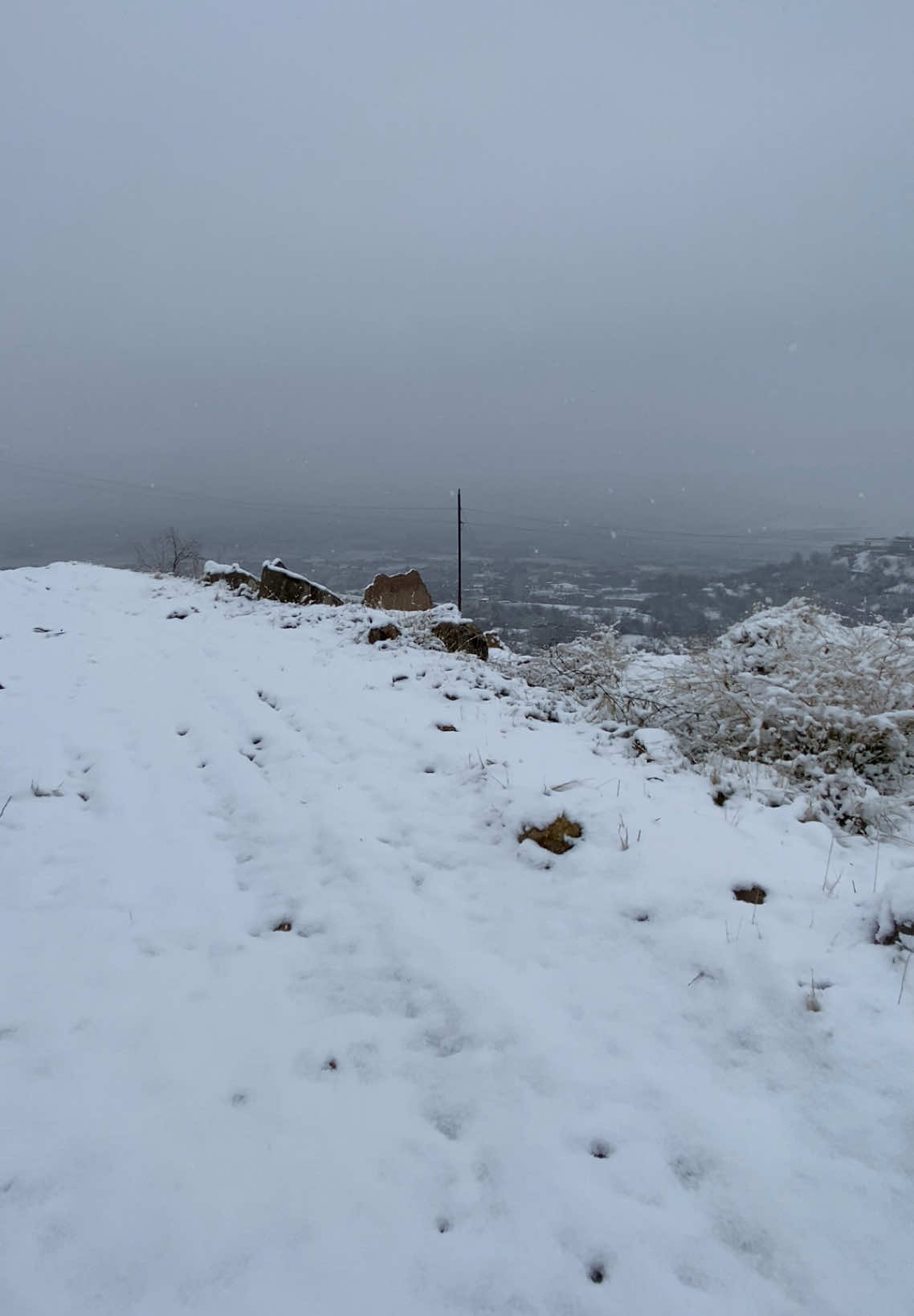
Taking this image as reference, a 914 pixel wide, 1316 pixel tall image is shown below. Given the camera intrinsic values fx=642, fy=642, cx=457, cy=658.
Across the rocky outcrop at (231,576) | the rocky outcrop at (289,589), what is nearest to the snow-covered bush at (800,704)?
the rocky outcrop at (289,589)

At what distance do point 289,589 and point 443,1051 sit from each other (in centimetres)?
1268

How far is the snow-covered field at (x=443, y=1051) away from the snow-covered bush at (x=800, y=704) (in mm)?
737

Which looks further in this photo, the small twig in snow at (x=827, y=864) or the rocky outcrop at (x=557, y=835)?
the rocky outcrop at (x=557, y=835)

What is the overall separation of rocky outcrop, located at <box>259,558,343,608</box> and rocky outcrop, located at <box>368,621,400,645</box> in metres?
4.06

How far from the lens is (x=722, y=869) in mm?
3676

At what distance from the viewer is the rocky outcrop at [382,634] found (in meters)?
9.95

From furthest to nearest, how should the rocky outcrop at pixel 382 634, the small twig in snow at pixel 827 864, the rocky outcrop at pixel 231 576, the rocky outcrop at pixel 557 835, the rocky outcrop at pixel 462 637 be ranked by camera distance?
1. the rocky outcrop at pixel 231 576
2. the rocky outcrop at pixel 462 637
3. the rocky outcrop at pixel 382 634
4. the rocky outcrop at pixel 557 835
5. the small twig in snow at pixel 827 864

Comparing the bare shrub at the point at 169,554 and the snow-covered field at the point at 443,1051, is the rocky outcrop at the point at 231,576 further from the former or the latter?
the bare shrub at the point at 169,554

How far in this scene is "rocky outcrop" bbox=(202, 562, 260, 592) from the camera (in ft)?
51.8

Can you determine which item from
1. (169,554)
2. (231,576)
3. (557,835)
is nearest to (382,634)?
(557,835)

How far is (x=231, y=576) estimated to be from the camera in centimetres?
1638

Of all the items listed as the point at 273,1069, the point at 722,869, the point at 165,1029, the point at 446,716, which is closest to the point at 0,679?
the point at 446,716

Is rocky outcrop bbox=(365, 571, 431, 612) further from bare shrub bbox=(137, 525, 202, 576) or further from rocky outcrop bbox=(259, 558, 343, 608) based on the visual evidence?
bare shrub bbox=(137, 525, 202, 576)

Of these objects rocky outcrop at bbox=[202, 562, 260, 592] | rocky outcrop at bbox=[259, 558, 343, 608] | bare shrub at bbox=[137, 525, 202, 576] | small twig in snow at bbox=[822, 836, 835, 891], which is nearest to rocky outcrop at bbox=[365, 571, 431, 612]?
rocky outcrop at bbox=[259, 558, 343, 608]
